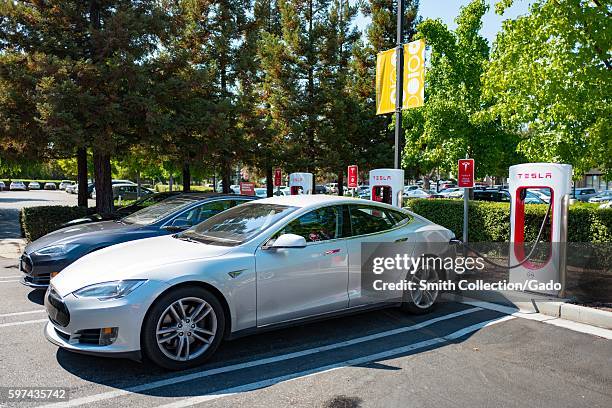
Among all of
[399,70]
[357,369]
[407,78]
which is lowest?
[357,369]

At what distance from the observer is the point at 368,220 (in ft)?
18.1

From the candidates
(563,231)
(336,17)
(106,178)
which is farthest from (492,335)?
(336,17)

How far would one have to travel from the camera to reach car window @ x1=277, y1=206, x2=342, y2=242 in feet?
16.2

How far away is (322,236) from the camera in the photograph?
5.06m

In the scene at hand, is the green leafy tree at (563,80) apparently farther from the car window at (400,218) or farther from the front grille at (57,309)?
the front grille at (57,309)

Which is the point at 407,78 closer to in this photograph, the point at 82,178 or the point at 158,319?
the point at 158,319

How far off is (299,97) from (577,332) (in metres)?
18.4

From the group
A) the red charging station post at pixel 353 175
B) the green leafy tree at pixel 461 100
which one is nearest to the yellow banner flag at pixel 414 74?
the red charging station post at pixel 353 175

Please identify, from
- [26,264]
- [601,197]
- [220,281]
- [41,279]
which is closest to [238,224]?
[220,281]

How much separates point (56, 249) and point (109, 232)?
2.72ft

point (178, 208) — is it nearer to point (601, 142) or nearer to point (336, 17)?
point (601, 142)

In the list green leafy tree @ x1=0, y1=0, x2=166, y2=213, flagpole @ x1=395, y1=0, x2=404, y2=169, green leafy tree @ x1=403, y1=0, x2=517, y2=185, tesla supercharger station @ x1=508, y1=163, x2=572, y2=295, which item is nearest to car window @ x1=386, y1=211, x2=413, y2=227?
tesla supercharger station @ x1=508, y1=163, x2=572, y2=295

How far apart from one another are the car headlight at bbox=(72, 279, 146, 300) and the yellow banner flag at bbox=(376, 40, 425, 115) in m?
7.31

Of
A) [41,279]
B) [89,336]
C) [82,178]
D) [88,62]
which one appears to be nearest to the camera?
[89,336]
